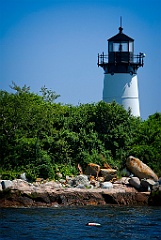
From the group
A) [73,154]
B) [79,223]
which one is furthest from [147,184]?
Result: [79,223]

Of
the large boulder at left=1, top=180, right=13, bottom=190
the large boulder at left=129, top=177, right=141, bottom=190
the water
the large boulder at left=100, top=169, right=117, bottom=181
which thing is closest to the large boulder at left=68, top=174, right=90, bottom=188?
the large boulder at left=100, top=169, right=117, bottom=181

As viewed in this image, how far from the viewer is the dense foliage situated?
3794cm

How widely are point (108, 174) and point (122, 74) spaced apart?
11.6 m

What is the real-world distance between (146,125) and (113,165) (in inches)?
159

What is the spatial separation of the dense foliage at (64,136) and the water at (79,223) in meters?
5.96

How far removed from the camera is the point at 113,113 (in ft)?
135

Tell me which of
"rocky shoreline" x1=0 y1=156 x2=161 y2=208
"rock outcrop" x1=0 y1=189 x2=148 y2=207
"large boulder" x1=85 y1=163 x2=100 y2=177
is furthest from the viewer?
"large boulder" x1=85 y1=163 x2=100 y2=177

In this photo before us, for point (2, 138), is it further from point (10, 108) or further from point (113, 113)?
point (113, 113)

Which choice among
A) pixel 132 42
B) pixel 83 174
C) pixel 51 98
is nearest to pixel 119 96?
pixel 132 42

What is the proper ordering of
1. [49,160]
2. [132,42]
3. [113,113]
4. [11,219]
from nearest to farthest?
[11,219] < [49,160] < [113,113] < [132,42]

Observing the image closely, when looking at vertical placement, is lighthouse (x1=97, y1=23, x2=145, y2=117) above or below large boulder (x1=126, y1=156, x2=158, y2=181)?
above

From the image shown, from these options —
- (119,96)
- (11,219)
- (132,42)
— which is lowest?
(11,219)

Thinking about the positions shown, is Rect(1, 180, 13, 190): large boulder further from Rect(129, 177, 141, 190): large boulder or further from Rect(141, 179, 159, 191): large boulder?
Rect(141, 179, 159, 191): large boulder

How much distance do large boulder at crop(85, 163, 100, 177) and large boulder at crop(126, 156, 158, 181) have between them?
1.71 m
